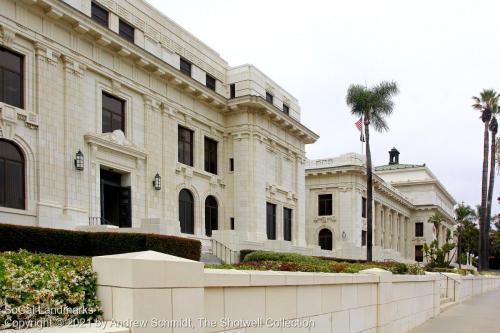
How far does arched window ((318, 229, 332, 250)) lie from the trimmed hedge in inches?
1347

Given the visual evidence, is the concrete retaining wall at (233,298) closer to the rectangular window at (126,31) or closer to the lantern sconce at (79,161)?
the lantern sconce at (79,161)

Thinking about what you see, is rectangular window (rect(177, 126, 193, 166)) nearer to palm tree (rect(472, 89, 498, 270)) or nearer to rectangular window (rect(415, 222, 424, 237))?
palm tree (rect(472, 89, 498, 270))

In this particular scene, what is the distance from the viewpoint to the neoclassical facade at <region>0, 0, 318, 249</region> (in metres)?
18.7

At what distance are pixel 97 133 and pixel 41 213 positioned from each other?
15.9 feet

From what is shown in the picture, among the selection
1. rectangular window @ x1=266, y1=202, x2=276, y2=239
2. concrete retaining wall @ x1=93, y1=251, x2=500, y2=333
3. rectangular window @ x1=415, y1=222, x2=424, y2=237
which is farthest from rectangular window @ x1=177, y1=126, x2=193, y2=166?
rectangular window @ x1=415, y1=222, x2=424, y2=237

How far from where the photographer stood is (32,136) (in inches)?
742

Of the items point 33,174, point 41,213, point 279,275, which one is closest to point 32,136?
point 33,174

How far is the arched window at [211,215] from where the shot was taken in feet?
99.1

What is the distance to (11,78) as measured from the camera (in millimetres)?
18344

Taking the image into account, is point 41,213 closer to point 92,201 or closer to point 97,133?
point 92,201

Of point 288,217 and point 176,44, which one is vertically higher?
point 176,44

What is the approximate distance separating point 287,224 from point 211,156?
9.03 meters

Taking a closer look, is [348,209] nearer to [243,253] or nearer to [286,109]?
[286,109]

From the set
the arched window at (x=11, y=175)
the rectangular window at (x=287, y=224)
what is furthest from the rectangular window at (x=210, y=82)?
the arched window at (x=11, y=175)
